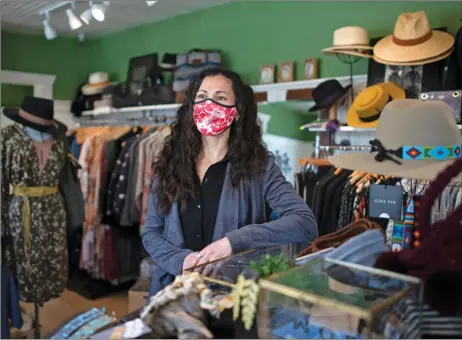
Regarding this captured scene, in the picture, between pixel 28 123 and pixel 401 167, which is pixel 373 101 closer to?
pixel 401 167

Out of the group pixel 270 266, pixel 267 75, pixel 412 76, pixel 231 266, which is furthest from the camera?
pixel 267 75

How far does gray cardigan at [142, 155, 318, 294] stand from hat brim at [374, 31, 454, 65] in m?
1.40

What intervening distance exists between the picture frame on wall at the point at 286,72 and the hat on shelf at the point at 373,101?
930 mm

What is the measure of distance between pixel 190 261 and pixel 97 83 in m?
4.59

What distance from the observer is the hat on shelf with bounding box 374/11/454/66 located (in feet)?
8.48

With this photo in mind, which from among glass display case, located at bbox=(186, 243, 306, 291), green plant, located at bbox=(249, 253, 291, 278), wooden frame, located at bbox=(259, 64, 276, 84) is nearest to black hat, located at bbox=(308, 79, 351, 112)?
wooden frame, located at bbox=(259, 64, 276, 84)

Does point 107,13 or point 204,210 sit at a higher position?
point 107,13

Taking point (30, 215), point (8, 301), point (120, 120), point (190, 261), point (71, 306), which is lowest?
point (71, 306)

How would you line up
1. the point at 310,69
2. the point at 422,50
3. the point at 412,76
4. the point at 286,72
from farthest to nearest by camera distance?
1. the point at 286,72
2. the point at 310,69
3. the point at 412,76
4. the point at 422,50

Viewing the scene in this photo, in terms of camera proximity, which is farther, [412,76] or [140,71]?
[140,71]

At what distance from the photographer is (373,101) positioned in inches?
104

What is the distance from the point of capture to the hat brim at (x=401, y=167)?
2.97 feet

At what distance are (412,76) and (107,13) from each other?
3.18m

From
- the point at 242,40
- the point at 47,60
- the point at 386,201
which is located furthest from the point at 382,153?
the point at 47,60
